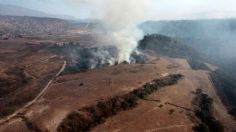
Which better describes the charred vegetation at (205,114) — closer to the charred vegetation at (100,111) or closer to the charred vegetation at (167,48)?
the charred vegetation at (100,111)

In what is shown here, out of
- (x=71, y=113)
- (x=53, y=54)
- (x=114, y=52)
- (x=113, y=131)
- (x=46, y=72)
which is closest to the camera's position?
(x=113, y=131)

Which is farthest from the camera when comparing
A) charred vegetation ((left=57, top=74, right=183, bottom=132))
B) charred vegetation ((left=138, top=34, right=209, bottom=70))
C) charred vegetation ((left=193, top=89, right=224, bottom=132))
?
charred vegetation ((left=138, top=34, right=209, bottom=70))

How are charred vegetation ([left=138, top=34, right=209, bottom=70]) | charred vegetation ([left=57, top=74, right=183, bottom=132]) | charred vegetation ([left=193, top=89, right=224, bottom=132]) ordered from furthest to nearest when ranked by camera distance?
charred vegetation ([left=138, top=34, right=209, bottom=70]) → charred vegetation ([left=193, top=89, right=224, bottom=132]) → charred vegetation ([left=57, top=74, right=183, bottom=132])

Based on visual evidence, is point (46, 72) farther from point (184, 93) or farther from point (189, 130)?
point (189, 130)

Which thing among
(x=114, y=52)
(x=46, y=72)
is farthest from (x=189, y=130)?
(x=114, y=52)

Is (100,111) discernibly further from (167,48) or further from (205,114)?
(167,48)

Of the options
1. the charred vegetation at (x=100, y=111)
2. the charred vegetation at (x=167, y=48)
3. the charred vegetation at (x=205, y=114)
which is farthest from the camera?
the charred vegetation at (x=167, y=48)

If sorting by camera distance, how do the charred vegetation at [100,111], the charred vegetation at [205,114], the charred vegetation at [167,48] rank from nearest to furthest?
the charred vegetation at [100,111], the charred vegetation at [205,114], the charred vegetation at [167,48]

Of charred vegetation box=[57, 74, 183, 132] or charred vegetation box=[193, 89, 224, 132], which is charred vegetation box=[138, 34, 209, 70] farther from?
charred vegetation box=[57, 74, 183, 132]

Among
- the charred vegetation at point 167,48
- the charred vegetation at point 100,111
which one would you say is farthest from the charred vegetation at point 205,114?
the charred vegetation at point 167,48

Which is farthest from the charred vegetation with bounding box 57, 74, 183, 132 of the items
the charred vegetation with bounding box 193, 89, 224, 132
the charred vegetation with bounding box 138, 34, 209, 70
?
the charred vegetation with bounding box 138, 34, 209, 70

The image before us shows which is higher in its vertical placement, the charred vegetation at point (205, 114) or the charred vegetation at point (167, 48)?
the charred vegetation at point (167, 48)
